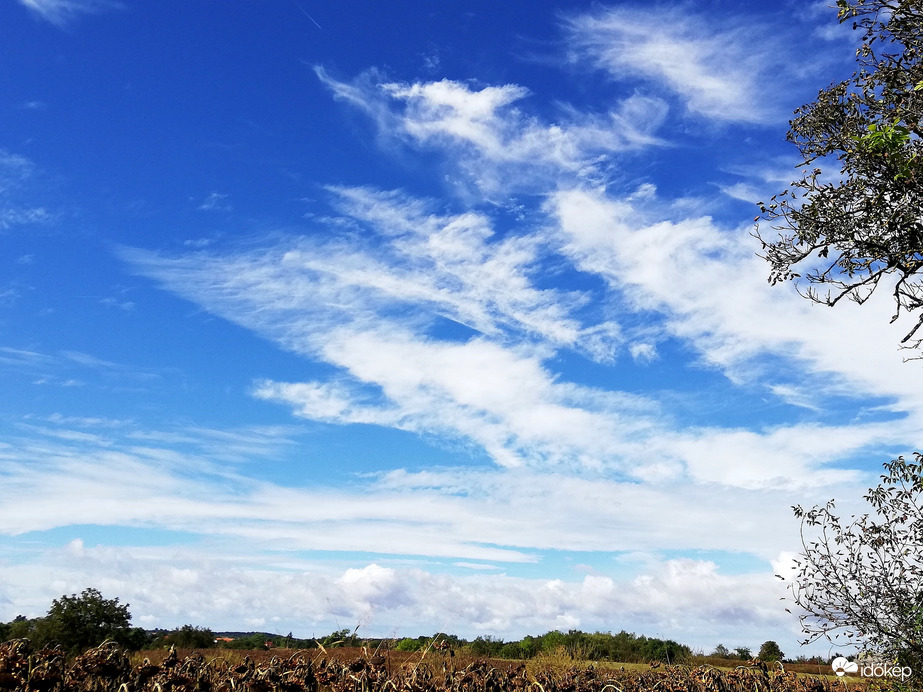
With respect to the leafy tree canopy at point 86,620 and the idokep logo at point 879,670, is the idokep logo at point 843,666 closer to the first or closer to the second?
the idokep logo at point 879,670

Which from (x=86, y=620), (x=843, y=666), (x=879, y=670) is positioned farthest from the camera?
(x=86, y=620)

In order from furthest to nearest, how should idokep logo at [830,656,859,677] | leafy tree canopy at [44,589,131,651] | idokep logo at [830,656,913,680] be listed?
leafy tree canopy at [44,589,131,651] < idokep logo at [830,656,859,677] < idokep logo at [830,656,913,680]

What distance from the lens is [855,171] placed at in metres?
12.3

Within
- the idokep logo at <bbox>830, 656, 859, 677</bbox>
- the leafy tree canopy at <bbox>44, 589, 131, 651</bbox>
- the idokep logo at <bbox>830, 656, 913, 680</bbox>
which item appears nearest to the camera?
the idokep logo at <bbox>830, 656, 913, 680</bbox>

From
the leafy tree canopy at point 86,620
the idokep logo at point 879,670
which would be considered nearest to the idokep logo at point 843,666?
the idokep logo at point 879,670

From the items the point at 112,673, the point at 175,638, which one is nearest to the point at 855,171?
the point at 112,673

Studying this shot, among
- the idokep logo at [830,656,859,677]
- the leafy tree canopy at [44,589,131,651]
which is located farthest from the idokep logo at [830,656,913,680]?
the leafy tree canopy at [44,589,131,651]

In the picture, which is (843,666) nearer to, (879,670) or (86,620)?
(879,670)

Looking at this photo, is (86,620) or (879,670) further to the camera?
(86,620)

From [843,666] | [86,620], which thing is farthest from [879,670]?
[86,620]

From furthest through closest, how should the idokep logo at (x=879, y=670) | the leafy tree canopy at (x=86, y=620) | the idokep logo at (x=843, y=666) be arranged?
the leafy tree canopy at (x=86, y=620)
the idokep logo at (x=843, y=666)
the idokep logo at (x=879, y=670)

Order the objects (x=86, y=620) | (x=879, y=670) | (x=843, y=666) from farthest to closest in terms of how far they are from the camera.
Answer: (x=86, y=620)
(x=843, y=666)
(x=879, y=670)

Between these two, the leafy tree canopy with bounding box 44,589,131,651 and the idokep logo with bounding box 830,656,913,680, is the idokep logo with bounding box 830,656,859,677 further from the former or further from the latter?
the leafy tree canopy with bounding box 44,589,131,651

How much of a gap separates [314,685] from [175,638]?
24.4m
